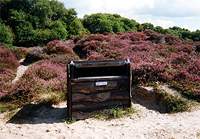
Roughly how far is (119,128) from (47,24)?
43128mm

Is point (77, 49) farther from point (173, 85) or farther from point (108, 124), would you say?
point (108, 124)

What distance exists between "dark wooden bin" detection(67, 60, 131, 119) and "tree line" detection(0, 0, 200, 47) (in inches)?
1265

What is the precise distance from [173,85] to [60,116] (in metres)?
4.66

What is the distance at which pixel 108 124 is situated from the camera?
1634cm

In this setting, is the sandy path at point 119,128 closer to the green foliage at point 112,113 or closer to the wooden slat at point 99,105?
the green foliage at point 112,113

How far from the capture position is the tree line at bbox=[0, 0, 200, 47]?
51625 millimetres

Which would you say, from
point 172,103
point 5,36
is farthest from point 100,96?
point 5,36

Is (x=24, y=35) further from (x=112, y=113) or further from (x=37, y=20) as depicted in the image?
(x=112, y=113)

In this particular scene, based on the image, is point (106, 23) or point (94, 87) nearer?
point (94, 87)

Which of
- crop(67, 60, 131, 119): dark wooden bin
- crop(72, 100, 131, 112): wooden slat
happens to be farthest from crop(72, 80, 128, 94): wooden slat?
crop(72, 100, 131, 112): wooden slat

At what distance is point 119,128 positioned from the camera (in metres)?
15.9

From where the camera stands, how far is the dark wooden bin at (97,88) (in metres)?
16.9

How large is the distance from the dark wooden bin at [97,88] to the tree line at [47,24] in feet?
105

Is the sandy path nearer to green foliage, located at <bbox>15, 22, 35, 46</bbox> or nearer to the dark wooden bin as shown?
the dark wooden bin
